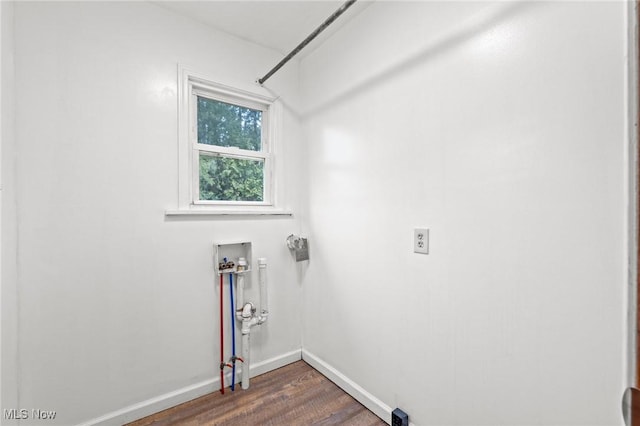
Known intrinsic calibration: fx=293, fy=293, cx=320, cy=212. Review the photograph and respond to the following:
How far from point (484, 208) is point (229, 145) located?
1.70 metres

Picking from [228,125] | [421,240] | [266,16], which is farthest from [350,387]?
[266,16]

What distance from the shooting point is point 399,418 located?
1579 mm

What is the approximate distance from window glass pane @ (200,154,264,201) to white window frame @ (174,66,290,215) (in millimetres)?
36

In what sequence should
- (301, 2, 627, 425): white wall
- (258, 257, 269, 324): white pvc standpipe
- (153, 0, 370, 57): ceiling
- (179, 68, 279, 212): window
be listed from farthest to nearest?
(258, 257, 269, 324): white pvc standpipe < (179, 68, 279, 212): window < (153, 0, 370, 57): ceiling < (301, 2, 627, 425): white wall

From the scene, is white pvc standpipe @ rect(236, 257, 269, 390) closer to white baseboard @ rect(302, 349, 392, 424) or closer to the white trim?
the white trim

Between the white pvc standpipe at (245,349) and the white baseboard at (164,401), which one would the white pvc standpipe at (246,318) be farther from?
the white baseboard at (164,401)

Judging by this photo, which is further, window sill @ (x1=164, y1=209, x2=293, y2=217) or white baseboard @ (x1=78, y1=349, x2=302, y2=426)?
window sill @ (x1=164, y1=209, x2=293, y2=217)

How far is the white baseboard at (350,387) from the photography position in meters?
1.72

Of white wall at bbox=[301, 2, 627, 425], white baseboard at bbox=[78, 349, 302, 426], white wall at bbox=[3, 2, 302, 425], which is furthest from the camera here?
white baseboard at bbox=[78, 349, 302, 426]

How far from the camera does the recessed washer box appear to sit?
6.54 ft

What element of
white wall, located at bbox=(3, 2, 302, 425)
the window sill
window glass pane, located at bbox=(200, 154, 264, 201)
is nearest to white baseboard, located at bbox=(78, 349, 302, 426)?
white wall, located at bbox=(3, 2, 302, 425)

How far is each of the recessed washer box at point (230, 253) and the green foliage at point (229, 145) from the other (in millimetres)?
338

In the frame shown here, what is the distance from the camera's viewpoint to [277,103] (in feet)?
7.55

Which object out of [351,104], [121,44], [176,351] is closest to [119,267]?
[176,351]
